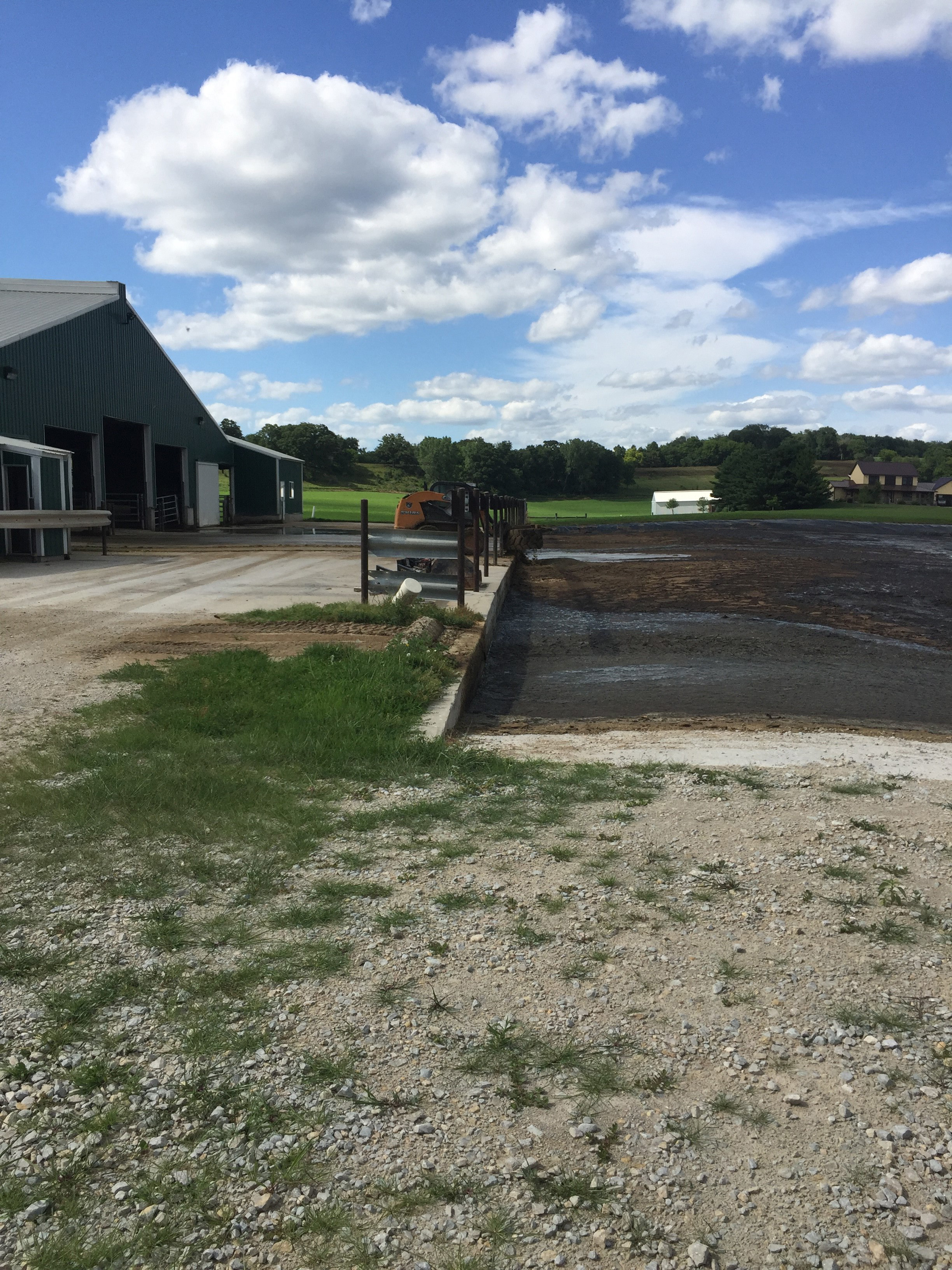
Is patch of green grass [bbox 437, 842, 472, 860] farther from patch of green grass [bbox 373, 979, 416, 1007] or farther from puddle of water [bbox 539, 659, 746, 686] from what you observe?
puddle of water [bbox 539, 659, 746, 686]

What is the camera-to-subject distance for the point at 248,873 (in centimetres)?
434

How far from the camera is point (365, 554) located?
518 inches

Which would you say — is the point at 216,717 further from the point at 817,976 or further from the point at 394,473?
the point at 394,473

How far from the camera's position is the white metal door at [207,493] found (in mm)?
36750

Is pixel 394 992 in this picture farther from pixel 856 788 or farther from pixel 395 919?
pixel 856 788

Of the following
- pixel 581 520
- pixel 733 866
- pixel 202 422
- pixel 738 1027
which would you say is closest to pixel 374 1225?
pixel 738 1027

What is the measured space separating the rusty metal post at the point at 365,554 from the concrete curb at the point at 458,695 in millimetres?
1798

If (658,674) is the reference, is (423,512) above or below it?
above

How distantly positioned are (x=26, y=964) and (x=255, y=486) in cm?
4070

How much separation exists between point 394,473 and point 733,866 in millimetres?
104774

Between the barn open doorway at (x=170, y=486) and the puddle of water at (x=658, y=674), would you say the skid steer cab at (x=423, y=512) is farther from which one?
the puddle of water at (x=658, y=674)

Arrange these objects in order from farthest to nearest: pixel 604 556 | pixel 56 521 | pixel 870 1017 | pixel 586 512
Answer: pixel 586 512 < pixel 604 556 < pixel 56 521 < pixel 870 1017

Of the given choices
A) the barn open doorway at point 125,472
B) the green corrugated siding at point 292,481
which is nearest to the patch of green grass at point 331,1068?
the barn open doorway at point 125,472

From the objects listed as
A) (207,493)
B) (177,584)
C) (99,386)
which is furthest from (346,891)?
(207,493)
